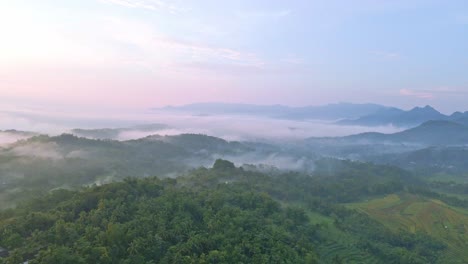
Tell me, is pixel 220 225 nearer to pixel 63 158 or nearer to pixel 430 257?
pixel 430 257

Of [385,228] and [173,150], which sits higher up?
[173,150]

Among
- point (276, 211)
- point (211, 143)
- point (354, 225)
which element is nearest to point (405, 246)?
point (354, 225)

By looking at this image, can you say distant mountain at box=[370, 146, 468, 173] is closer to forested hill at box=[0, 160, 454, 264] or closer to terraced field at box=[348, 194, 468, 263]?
terraced field at box=[348, 194, 468, 263]

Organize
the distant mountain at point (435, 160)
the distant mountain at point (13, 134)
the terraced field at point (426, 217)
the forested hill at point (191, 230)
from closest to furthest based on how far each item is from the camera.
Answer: the forested hill at point (191, 230), the terraced field at point (426, 217), the distant mountain at point (13, 134), the distant mountain at point (435, 160)

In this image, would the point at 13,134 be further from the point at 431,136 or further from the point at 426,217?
the point at 431,136

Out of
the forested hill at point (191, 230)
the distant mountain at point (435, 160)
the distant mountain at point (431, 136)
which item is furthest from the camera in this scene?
the distant mountain at point (431, 136)

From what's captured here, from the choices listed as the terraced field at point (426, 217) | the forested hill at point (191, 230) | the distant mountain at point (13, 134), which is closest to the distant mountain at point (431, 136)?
the terraced field at point (426, 217)

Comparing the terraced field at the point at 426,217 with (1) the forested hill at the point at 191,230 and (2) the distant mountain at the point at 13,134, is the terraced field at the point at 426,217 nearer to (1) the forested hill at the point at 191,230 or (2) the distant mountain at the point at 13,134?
(1) the forested hill at the point at 191,230
